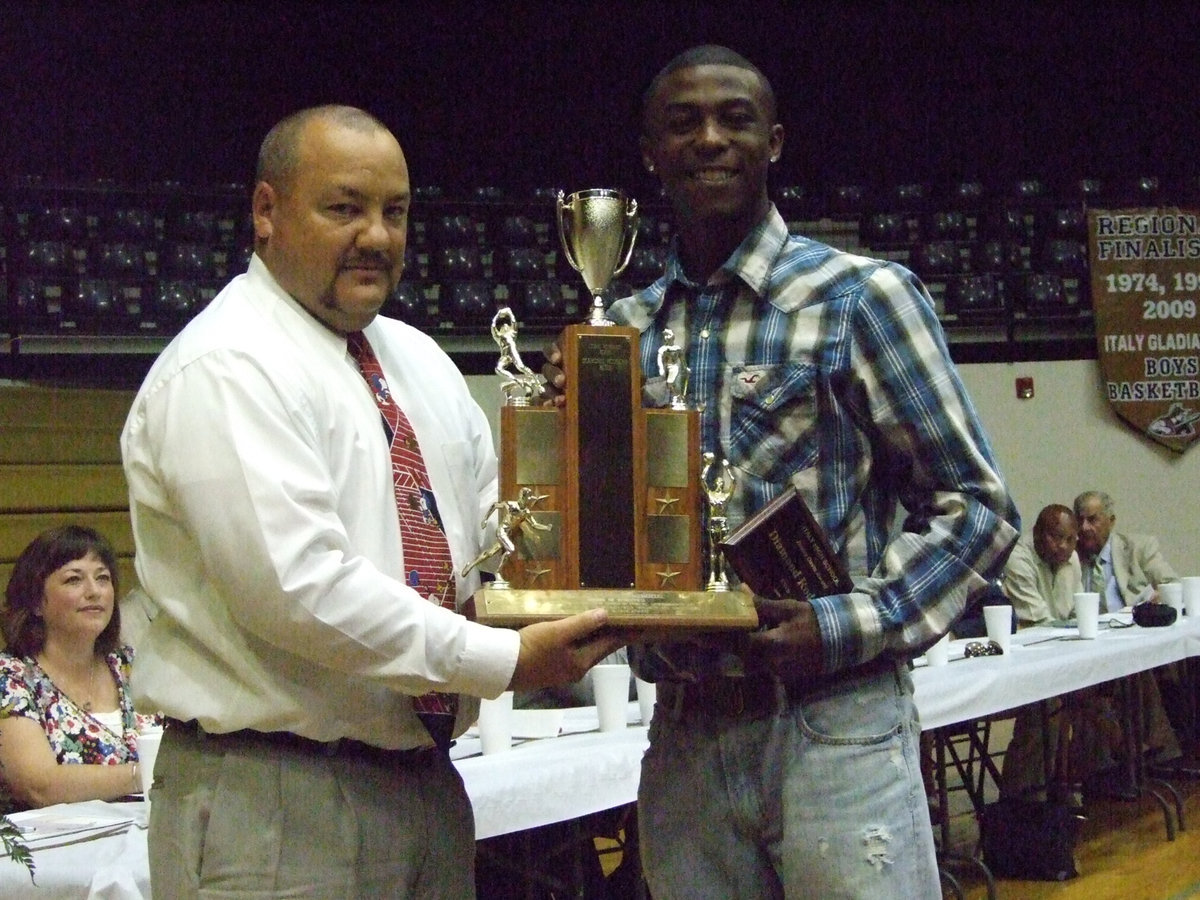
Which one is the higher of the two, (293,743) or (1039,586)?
(293,743)

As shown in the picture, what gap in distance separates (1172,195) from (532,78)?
482 cm

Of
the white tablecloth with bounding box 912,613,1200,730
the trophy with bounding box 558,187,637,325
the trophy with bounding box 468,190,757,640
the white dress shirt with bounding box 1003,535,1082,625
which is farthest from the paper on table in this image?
the white dress shirt with bounding box 1003,535,1082,625

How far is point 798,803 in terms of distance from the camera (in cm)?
181

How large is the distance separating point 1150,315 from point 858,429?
Result: 28.1ft

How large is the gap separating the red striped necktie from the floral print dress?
169 centimetres

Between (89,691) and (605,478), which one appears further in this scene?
(89,691)

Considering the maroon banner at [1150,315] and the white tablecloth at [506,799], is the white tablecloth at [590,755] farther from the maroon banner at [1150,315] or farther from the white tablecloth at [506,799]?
the maroon banner at [1150,315]

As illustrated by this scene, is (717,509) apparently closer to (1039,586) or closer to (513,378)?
(513,378)

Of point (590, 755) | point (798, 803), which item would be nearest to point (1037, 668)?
point (590, 755)

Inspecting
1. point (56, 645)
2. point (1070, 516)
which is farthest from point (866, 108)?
point (56, 645)

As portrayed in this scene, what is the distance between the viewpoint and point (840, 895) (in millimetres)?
1782

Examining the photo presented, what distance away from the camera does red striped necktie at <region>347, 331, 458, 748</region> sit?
197 cm

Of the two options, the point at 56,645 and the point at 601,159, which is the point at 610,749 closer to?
the point at 56,645

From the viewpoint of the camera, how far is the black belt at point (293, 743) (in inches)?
73.3
